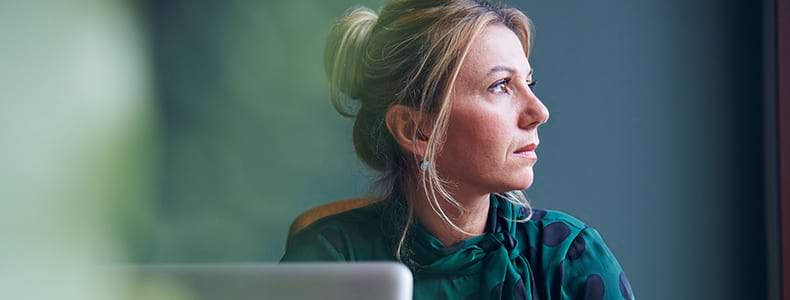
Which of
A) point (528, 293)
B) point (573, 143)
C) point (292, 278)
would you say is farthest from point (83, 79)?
point (573, 143)

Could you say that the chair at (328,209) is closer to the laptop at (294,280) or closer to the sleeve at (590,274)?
the sleeve at (590,274)

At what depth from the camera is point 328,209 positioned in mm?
711

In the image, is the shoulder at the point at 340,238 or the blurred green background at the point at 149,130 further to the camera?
the shoulder at the point at 340,238

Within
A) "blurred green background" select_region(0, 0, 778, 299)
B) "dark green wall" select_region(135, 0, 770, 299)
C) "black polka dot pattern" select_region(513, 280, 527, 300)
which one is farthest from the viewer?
"dark green wall" select_region(135, 0, 770, 299)

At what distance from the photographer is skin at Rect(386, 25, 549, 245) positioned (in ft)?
2.00

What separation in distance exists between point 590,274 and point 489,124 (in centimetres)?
13

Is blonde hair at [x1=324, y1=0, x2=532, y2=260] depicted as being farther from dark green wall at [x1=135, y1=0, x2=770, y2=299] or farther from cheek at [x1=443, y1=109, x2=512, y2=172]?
dark green wall at [x1=135, y1=0, x2=770, y2=299]

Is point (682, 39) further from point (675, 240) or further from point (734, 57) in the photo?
point (675, 240)

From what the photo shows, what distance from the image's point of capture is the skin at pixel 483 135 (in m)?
0.61

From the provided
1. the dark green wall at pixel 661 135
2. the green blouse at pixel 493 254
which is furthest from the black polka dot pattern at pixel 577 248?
the dark green wall at pixel 661 135

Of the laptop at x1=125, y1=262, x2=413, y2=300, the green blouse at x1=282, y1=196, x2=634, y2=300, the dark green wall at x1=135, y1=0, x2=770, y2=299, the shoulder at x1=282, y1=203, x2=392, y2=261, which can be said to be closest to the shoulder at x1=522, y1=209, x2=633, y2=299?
the green blouse at x1=282, y1=196, x2=634, y2=300

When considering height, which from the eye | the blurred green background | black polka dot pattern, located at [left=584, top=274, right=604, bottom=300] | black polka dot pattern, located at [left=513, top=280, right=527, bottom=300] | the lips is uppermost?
the blurred green background

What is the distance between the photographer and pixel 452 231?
61cm

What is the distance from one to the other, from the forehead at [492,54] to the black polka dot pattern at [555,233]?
→ 4.5 inches
